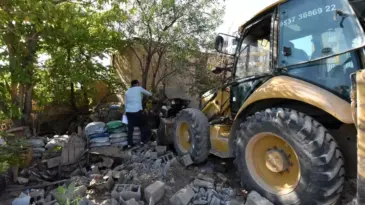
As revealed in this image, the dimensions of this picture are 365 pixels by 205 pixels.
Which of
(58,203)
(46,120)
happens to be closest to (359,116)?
(58,203)

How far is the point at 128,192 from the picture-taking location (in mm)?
3223

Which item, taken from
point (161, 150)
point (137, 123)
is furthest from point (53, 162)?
point (161, 150)

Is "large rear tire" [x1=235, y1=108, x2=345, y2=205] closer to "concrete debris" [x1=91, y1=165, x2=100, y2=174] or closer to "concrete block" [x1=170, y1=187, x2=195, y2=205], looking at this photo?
"concrete block" [x1=170, y1=187, x2=195, y2=205]

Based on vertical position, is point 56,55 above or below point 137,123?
above

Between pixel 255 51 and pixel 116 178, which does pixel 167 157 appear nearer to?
pixel 116 178

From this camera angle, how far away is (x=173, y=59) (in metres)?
9.02

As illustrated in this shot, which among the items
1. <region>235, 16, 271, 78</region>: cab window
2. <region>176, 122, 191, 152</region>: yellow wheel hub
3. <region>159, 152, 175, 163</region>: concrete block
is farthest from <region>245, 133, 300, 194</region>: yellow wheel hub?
<region>159, 152, 175, 163</region>: concrete block

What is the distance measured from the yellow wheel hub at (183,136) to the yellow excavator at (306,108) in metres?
1.17

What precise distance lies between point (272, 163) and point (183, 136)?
A: 2.23 metres

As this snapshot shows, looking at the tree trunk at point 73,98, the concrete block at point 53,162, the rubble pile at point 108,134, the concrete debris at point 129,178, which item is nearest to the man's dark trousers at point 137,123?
the rubble pile at point 108,134

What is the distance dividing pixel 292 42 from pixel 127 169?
313 centimetres

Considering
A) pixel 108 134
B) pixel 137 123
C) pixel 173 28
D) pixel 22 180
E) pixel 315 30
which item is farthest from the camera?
pixel 173 28

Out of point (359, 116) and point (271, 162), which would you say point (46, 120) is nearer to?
point (271, 162)

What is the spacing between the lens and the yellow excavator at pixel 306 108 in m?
2.52
